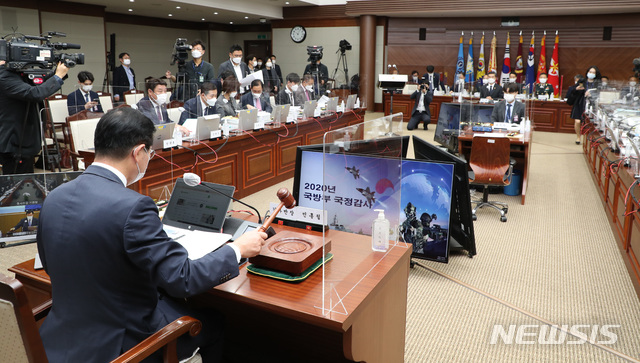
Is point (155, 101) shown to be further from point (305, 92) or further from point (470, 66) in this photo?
point (470, 66)

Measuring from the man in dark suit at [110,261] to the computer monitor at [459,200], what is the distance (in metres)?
2.30

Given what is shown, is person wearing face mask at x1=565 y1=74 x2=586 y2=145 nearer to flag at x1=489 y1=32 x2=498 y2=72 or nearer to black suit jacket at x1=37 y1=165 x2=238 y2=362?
flag at x1=489 y1=32 x2=498 y2=72

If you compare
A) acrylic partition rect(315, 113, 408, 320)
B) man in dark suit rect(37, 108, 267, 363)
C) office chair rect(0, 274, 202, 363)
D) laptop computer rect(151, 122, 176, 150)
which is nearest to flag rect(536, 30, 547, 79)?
laptop computer rect(151, 122, 176, 150)

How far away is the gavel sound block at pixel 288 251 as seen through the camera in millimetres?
1696

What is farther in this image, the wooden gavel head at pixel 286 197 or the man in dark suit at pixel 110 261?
the wooden gavel head at pixel 286 197

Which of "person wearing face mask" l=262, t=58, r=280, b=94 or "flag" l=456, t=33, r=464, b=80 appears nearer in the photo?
"person wearing face mask" l=262, t=58, r=280, b=94

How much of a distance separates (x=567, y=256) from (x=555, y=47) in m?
9.22

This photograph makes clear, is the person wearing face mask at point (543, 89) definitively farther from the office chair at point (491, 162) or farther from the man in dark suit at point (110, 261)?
the man in dark suit at point (110, 261)

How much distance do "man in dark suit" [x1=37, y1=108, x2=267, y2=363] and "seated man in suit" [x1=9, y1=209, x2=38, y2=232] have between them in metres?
2.70

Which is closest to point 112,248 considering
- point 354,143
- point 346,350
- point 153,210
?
point 153,210

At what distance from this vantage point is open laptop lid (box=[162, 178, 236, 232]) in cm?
209

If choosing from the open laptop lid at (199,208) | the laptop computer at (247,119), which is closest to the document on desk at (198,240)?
the open laptop lid at (199,208)

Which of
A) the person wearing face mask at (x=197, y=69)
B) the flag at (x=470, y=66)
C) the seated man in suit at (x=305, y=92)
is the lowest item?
the seated man in suit at (x=305, y=92)

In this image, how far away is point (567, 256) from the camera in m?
3.95
